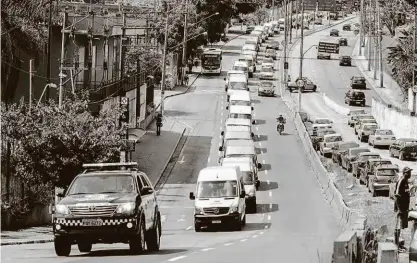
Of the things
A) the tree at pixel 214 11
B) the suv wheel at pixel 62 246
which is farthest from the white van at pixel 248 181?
the tree at pixel 214 11

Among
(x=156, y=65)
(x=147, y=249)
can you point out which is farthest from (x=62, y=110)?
(x=156, y=65)

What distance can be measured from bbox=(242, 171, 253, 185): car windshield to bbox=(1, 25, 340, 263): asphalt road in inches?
60.8

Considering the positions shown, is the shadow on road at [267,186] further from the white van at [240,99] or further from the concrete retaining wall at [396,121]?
the white van at [240,99]

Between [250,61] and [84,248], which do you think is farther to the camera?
[250,61]

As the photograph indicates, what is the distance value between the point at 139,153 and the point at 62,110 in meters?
32.0

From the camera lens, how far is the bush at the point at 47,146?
34.6 metres

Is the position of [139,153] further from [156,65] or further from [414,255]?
[414,255]

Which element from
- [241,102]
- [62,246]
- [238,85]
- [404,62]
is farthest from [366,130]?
[62,246]

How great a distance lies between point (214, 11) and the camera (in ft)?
449

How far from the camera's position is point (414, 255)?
17.4 metres

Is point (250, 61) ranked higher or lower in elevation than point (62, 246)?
higher

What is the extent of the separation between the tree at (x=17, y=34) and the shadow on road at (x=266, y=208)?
13.2 metres

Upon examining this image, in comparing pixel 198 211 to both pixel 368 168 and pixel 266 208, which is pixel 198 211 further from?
pixel 368 168

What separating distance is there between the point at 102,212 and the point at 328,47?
127m
